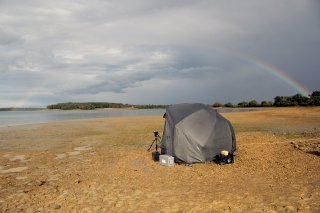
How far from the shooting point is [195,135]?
12562mm

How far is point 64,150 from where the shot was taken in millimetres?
17578

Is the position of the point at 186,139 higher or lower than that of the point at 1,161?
higher

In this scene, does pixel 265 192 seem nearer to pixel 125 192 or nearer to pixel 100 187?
pixel 125 192

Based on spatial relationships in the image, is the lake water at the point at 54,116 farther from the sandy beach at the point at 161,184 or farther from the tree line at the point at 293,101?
the sandy beach at the point at 161,184

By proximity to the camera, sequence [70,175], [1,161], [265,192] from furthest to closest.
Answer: [1,161], [70,175], [265,192]

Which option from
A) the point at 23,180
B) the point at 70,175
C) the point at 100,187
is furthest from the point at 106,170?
the point at 23,180

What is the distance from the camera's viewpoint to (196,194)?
26.6 feet

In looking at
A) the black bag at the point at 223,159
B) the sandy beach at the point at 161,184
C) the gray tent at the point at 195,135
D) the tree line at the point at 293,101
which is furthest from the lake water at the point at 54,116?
the black bag at the point at 223,159

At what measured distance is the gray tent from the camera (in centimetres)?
1228

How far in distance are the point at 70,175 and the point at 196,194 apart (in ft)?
18.3

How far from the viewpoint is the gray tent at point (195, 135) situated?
40.3 feet

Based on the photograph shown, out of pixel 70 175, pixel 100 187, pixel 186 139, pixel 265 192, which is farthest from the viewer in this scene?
pixel 186 139

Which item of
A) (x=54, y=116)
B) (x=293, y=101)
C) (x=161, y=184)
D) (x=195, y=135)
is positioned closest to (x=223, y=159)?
(x=195, y=135)

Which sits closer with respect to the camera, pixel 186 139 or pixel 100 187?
pixel 100 187
